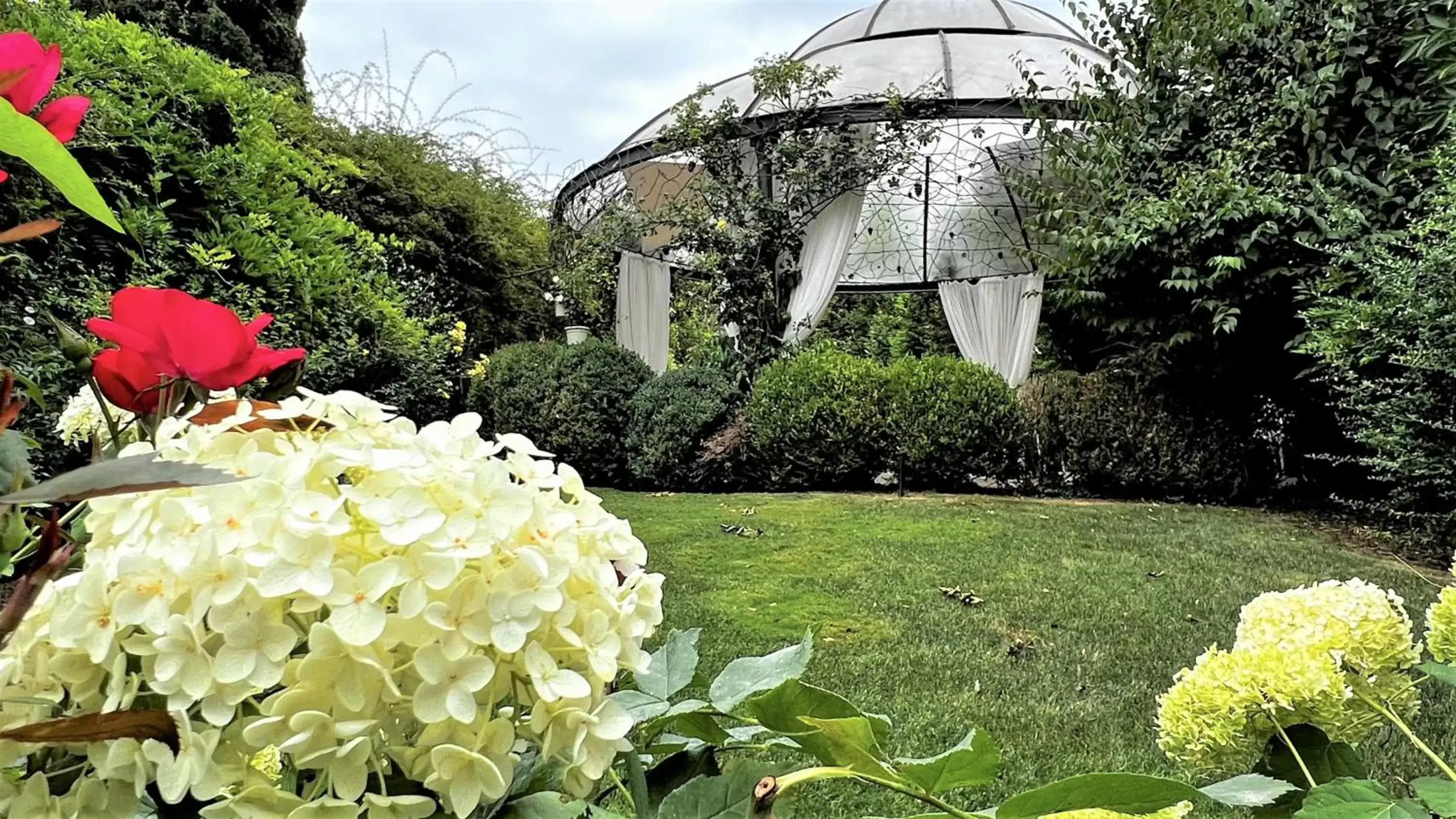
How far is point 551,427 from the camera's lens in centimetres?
759

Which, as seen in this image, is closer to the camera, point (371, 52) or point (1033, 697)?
point (1033, 697)

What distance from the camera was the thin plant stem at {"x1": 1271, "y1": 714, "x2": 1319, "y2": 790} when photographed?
591 millimetres

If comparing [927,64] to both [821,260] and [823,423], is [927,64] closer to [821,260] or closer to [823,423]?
[821,260]

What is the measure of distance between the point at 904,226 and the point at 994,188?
0.93 metres

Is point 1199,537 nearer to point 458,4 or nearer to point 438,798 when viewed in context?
point 438,798

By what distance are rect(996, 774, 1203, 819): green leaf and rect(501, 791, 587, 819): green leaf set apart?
0.66ft

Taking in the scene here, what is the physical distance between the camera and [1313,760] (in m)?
0.63

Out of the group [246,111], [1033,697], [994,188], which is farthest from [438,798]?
[994,188]

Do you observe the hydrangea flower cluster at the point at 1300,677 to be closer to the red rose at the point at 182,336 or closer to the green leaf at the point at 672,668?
the green leaf at the point at 672,668

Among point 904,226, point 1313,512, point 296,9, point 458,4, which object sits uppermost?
point 296,9

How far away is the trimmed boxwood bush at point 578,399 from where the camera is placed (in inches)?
297

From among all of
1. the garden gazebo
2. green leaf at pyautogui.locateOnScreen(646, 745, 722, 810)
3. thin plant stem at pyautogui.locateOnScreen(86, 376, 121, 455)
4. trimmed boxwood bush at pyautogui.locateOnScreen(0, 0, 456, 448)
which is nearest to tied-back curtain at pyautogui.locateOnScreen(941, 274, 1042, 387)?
the garden gazebo

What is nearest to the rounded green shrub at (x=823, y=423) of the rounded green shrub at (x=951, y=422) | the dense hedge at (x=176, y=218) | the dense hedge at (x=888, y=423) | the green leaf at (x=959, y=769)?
the dense hedge at (x=888, y=423)

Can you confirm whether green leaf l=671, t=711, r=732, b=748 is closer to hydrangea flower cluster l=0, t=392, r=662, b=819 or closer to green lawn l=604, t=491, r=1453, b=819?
hydrangea flower cluster l=0, t=392, r=662, b=819
